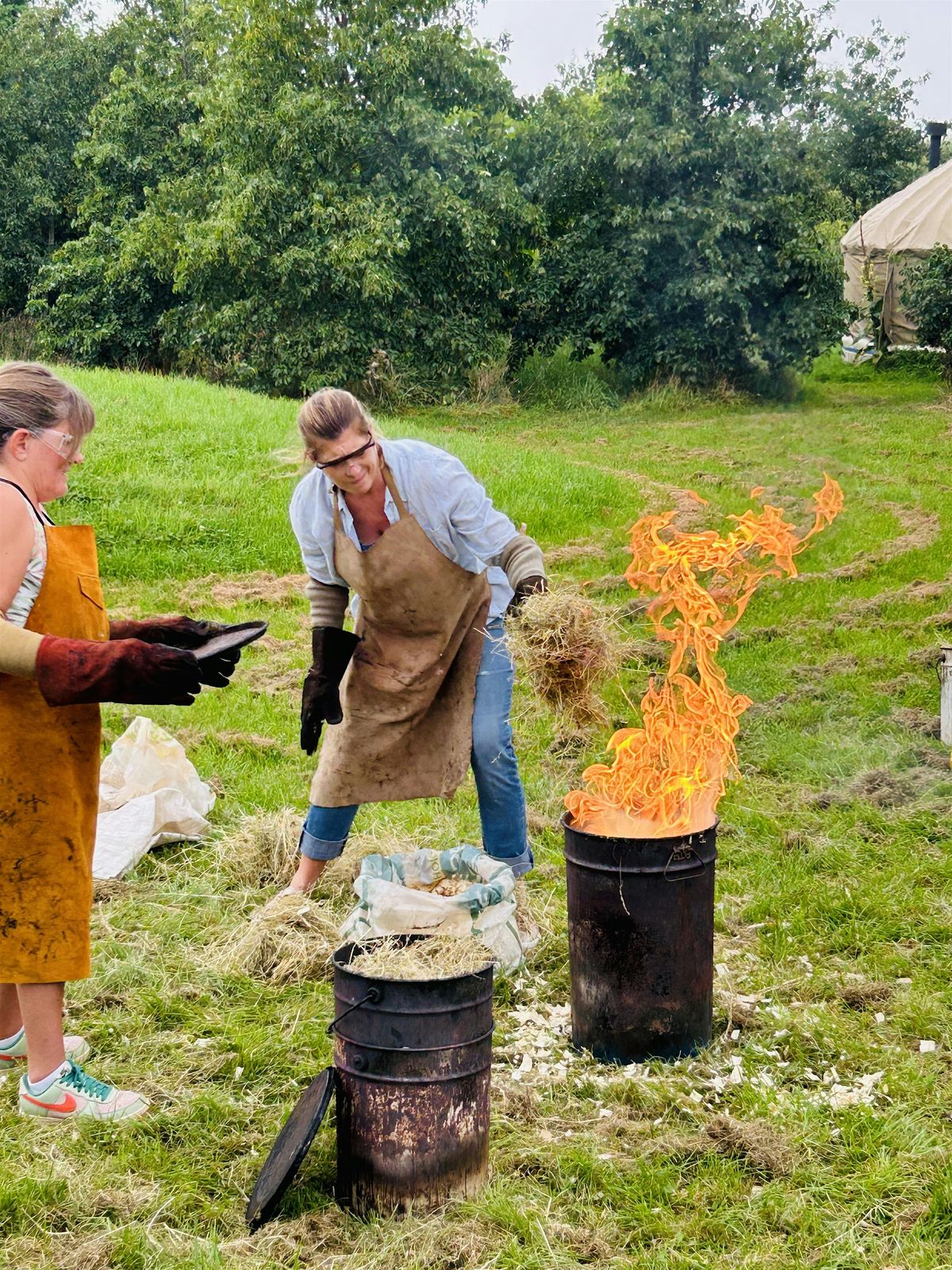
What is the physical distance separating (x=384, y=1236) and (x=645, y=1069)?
1072 mm

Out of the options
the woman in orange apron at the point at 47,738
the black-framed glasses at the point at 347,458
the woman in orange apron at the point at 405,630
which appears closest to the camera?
the woman in orange apron at the point at 47,738

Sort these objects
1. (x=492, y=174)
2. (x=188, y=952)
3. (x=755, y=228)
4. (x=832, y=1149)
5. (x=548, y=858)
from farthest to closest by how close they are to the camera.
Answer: (x=492, y=174), (x=755, y=228), (x=548, y=858), (x=188, y=952), (x=832, y=1149)

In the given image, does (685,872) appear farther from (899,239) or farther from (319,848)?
(899,239)

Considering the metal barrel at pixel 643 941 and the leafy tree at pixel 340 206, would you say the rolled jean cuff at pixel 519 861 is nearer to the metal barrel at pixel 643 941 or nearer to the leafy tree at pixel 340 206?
the metal barrel at pixel 643 941

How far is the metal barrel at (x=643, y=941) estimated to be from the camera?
142 inches

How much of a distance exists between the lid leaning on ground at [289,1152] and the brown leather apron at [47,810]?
705 mm

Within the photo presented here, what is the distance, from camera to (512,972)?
421cm

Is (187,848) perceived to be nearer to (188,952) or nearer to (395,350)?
(188,952)

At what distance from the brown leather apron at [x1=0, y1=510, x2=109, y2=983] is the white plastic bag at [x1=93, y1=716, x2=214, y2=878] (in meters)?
1.86

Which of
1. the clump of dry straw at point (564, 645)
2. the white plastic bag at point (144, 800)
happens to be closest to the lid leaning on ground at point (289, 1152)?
the clump of dry straw at point (564, 645)

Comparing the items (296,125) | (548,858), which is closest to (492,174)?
(296,125)

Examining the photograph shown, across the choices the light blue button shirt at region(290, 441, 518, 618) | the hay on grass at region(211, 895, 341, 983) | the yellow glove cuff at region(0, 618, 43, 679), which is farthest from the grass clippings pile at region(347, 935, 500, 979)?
the light blue button shirt at region(290, 441, 518, 618)

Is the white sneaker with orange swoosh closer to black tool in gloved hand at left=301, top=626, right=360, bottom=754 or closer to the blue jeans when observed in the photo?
black tool in gloved hand at left=301, top=626, right=360, bottom=754

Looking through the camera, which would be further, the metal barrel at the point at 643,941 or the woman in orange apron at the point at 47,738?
the metal barrel at the point at 643,941
